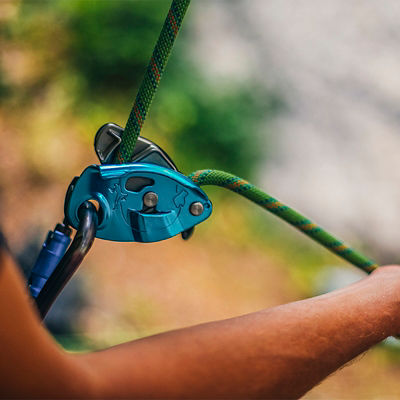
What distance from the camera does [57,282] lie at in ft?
1.56

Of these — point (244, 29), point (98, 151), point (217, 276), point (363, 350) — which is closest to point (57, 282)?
point (98, 151)

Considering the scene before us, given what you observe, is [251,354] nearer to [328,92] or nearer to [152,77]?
[152,77]

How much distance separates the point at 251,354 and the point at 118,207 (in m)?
0.22

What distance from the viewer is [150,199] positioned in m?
0.54

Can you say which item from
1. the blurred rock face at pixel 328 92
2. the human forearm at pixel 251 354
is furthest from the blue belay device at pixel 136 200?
the blurred rock face at pixel 328 92

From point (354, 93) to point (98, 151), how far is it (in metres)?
2.26

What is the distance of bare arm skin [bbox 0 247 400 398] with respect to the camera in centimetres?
31

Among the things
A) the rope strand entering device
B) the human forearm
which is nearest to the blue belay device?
the rope strand entering device

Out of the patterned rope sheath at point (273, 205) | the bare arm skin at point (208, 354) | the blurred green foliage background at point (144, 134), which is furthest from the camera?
the blurred green foliage background at point (144, 134)

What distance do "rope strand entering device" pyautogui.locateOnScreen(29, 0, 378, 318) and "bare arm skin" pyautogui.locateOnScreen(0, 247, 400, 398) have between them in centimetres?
15

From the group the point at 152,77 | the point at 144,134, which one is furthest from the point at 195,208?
the point at 144,134

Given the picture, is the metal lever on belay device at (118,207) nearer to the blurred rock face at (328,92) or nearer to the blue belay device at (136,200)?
the blue belay device at (136,200)

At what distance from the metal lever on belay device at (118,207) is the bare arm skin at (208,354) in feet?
0.50

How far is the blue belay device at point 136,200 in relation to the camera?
521mm
